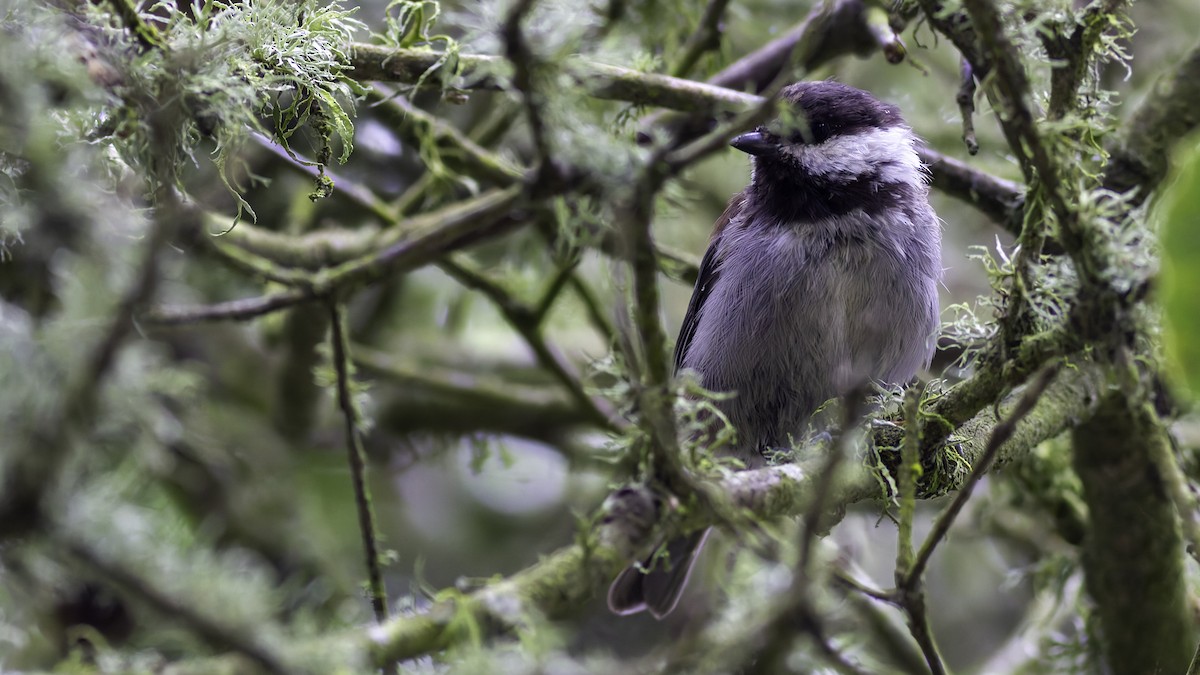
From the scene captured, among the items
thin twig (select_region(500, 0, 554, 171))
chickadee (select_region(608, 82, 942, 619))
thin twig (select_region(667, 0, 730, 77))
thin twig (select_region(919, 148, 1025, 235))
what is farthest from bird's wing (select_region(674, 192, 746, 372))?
thin twig (select_region(500, 0, 554, 171))

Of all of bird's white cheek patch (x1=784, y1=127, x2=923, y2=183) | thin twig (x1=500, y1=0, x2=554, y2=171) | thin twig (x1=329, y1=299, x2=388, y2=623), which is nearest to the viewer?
thin twig (x1=500, y1=0, x2=554, y2=171)

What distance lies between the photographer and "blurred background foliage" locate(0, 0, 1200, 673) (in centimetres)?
148

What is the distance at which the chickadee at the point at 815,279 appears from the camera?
122 inches

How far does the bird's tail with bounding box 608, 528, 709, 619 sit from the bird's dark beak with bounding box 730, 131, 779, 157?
1.18 m

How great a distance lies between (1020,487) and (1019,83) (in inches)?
92.7

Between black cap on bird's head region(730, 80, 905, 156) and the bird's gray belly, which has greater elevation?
black cap on bird's head region(730, 80, 905, 156)

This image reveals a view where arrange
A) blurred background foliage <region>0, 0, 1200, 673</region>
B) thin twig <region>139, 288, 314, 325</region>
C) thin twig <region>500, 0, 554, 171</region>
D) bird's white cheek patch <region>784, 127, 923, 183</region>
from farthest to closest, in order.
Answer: bird's white cheek patch <region>784, 127, 923, 183</region>
thin twig <region>139, 288, 314, 325</region>
blurred background foliage <region>0, 0, 1200, 673</region>
thin twig <region>500, 0, 554, 171</region>

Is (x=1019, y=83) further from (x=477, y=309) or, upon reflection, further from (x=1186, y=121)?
(x=477, y=309)

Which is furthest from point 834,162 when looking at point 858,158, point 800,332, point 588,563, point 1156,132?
point 588,563

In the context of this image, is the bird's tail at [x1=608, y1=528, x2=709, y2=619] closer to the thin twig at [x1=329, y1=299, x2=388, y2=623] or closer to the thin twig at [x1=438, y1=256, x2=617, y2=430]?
the thin twig at [x1=438, y1=256, x2=617, y2=430]

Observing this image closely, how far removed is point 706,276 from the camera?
356cm

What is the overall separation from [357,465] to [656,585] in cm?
109

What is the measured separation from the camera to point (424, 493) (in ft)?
17.2

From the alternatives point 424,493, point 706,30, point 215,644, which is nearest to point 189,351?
point 424,493
